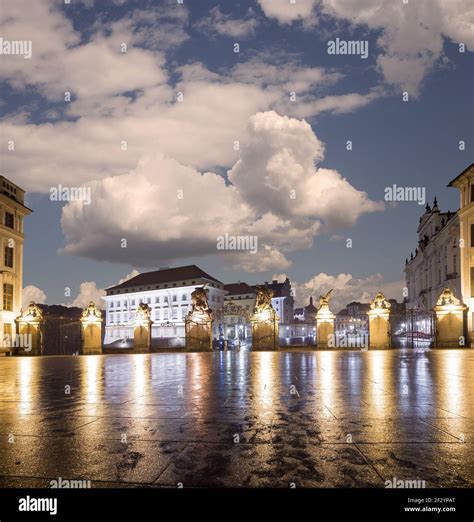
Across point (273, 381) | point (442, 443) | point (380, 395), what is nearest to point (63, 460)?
point (442, 443)

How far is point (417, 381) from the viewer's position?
9891mm

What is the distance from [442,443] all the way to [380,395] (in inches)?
134

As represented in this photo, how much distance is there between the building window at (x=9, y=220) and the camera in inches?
1462

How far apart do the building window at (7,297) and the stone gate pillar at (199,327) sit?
15166 mm

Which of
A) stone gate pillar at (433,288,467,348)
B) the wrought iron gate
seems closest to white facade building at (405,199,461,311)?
the wrought iron gate

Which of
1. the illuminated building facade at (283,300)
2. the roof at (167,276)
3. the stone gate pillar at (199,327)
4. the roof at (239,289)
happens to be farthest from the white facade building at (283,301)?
the stone gate pillar at (199,327)

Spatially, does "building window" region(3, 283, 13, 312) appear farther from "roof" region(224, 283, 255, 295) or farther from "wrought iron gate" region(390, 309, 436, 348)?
"roof" region(224, 283, 255, 295)

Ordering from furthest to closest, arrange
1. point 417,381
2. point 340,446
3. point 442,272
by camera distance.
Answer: point 442,272 < point 417,381 < point 340,446

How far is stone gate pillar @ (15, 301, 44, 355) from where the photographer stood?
1286 inches

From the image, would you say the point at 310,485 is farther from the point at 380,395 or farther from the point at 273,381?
the point at 273,381

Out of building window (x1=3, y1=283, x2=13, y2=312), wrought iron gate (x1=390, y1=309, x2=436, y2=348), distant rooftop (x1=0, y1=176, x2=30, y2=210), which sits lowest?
wrought iron gate (x1=390, y1=309, x2=436, y2=348)

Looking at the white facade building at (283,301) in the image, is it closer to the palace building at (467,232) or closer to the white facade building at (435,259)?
the white facade building at (435,259)

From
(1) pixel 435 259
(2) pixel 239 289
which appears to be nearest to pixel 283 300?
(2) pixel 239 289

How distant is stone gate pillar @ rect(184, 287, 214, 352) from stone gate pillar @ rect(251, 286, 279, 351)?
124 inches
